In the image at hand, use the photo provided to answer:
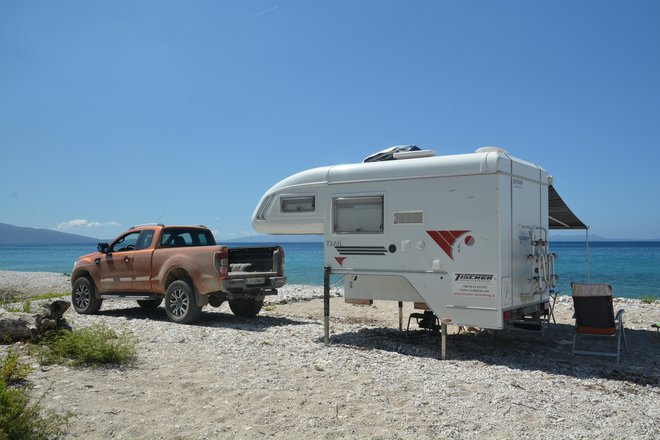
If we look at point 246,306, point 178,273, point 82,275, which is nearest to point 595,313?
point 246,306

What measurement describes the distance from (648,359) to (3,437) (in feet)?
27.5

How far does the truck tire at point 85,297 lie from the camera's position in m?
12.6

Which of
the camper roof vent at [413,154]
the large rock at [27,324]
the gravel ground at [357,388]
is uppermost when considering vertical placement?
the camper roof vent at [413,154]

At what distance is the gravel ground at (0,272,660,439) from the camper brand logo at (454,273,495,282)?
1.18 meters

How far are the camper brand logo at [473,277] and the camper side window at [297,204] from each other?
9.07ft

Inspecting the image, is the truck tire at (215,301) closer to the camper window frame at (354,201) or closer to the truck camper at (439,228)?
the truck camper at (439,228)

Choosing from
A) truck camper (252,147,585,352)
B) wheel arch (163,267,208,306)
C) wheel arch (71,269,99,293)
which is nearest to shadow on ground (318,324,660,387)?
truck camper (252,147,585,352)

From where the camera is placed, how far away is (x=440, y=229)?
8062mm

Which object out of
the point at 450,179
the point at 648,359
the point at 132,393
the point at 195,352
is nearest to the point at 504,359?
the point at 648,359

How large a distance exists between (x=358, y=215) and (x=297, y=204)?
1.24 m

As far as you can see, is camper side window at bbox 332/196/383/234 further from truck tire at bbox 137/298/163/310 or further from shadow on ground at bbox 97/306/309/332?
truck tire at bbox 137/298/163/310

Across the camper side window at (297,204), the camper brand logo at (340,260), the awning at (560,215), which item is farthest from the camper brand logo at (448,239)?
the awning at (560,215)

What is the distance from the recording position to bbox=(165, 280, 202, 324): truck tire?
35.5 feet

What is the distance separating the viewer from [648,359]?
27.3 feet
